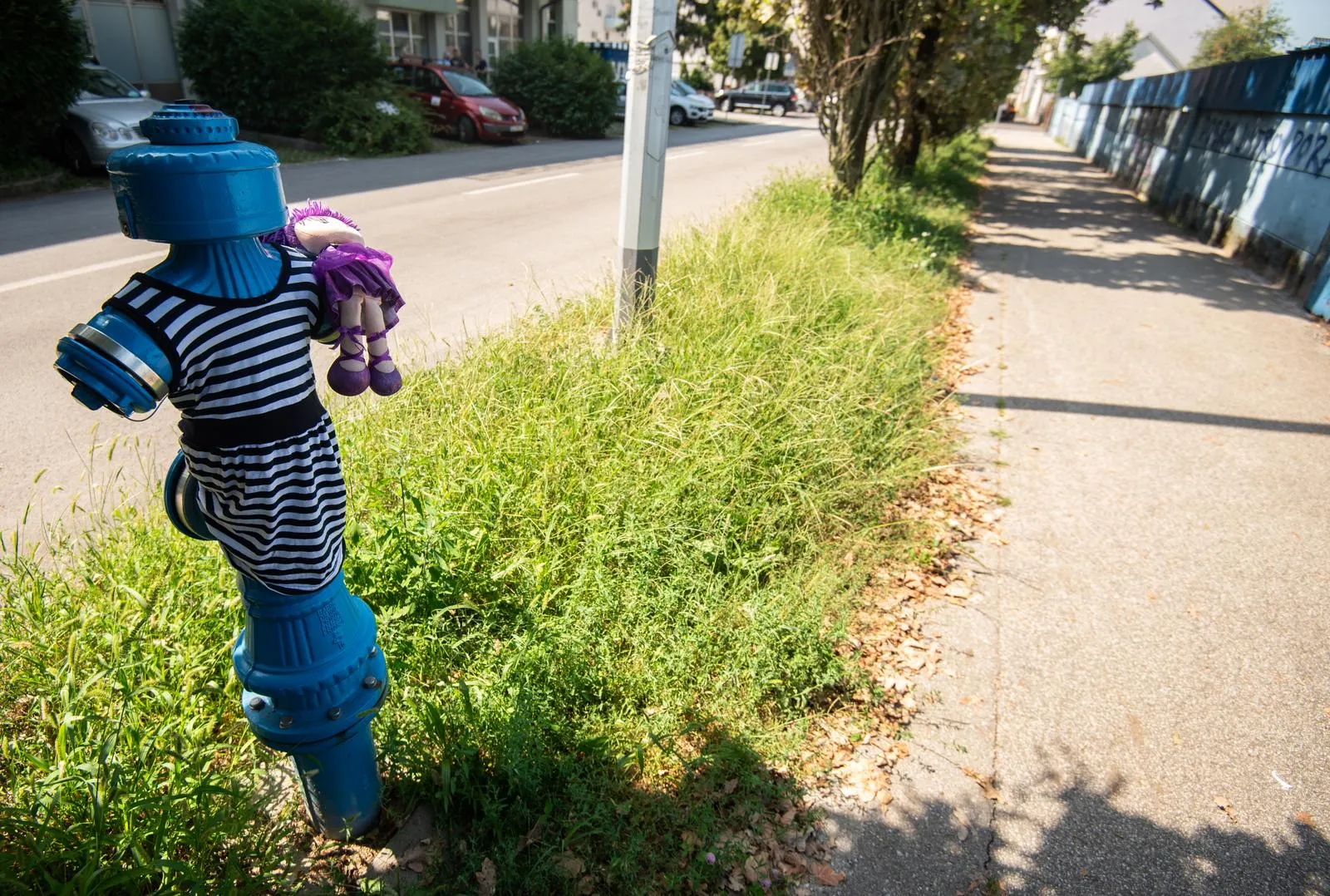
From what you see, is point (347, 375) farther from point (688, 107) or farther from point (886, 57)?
point (688, 107)

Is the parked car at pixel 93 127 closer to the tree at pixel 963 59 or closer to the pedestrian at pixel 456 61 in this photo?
the pedestrian at pixel 456 61

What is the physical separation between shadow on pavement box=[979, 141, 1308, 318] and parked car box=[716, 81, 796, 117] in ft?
75.2

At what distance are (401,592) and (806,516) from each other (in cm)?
197

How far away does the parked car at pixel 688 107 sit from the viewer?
91.5ft

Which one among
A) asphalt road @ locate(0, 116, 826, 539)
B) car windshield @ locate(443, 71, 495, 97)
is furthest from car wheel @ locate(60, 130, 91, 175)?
car windshield @ locate(443, 71, 495, 97)

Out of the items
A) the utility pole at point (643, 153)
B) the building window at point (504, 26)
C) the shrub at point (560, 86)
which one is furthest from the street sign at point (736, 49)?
the utility pole at point (643, 153)

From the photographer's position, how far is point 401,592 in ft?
9.29

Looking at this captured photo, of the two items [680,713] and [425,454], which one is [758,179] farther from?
[680,713]

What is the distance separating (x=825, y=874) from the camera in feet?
7.57

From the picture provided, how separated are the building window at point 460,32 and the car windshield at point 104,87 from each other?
48.9 feet

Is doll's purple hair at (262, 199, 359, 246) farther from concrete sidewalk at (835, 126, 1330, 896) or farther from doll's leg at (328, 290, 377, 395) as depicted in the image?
concrete sidewalk at (835, 126, 1330, 896)

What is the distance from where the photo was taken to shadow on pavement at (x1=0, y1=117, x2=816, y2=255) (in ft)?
28.0

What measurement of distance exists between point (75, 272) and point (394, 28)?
21605 millimetres

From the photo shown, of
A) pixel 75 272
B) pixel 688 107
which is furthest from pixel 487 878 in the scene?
pixel 688 107
